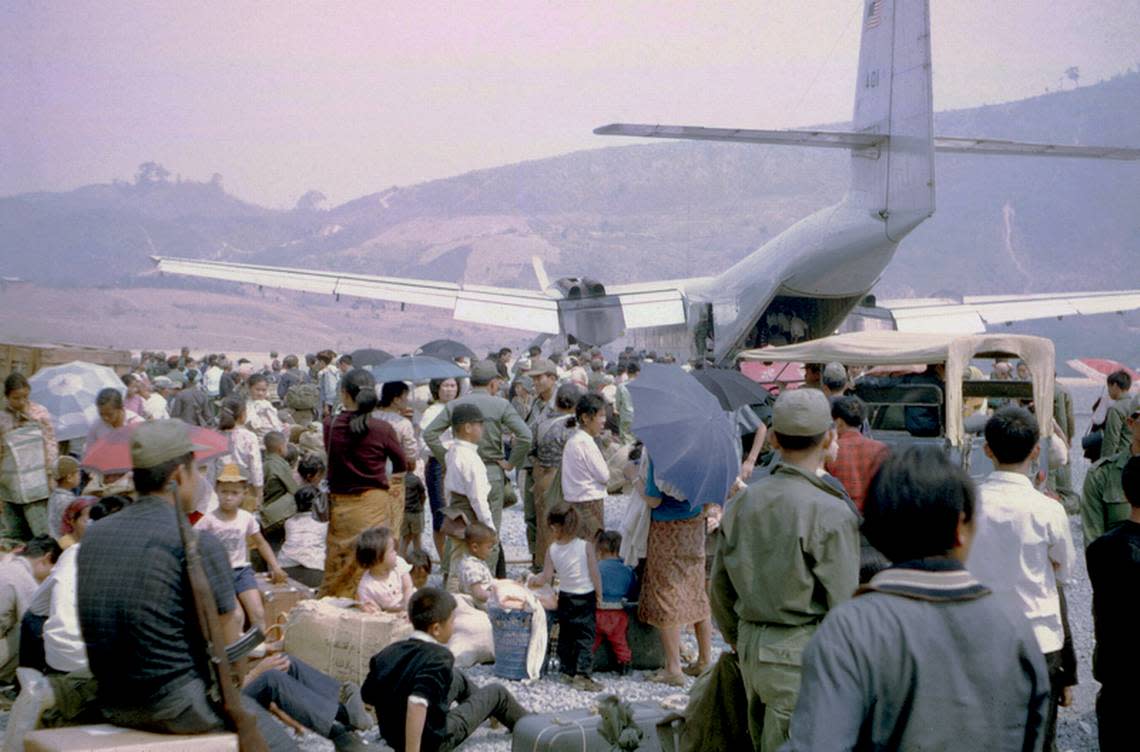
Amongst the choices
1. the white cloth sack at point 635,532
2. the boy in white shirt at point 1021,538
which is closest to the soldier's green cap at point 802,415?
the boy in white shirt at point 1021,538

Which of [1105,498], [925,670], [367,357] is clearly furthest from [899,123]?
[925,670]

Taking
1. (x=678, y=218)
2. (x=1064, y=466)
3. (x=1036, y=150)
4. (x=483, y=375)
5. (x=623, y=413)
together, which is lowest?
(x=1064, y=466)

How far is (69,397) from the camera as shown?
29.5 feet

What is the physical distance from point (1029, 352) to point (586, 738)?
531 cm

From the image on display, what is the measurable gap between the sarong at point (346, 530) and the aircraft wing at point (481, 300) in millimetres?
14611

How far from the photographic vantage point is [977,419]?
32.0ft

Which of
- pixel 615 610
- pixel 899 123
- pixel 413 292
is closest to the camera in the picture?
pixel 615 610

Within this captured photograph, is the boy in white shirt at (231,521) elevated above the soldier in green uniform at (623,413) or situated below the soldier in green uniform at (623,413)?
above

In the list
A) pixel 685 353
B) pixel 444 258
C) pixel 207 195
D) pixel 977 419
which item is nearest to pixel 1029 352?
pixel 977 419

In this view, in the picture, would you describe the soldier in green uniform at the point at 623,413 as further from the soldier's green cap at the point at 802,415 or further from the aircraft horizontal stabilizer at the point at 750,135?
the soldier's green cap at the point at 802,415

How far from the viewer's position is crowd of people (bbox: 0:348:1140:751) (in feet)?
6.83

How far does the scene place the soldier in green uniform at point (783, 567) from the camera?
325cm

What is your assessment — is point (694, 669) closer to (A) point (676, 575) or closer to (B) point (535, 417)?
(A) point (676, 575)

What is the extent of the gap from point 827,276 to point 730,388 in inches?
449
